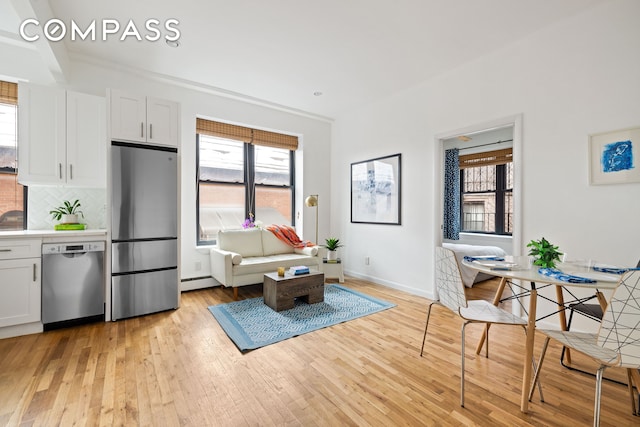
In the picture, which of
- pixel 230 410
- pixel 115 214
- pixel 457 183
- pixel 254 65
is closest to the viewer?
pixel 230 410

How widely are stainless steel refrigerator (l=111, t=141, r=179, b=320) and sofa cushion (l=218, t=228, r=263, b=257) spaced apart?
2.70ft

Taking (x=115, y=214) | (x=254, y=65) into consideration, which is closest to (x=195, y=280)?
(x=115, y=214)

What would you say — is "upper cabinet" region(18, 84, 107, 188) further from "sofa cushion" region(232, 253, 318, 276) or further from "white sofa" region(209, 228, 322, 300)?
"sofa cushion" region(232, 253, 318, 276)

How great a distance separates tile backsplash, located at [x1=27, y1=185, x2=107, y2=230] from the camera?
119 inches

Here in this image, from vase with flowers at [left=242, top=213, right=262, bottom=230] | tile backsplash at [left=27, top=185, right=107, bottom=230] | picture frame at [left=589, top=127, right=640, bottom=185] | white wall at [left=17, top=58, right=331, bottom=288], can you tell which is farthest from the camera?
vase with flowers at [left=242, top=213, right=262, bottom=230]

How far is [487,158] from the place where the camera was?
5.75 m

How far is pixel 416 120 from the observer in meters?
3.95

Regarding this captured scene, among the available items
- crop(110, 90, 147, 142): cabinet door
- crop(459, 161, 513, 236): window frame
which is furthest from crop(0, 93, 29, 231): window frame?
crop(459, 161, 513, 236): window frame

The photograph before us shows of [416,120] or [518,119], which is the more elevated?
[416,120]

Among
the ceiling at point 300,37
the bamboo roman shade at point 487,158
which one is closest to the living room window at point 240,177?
the ceiling at point 300,37

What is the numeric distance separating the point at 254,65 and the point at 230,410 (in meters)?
3.51

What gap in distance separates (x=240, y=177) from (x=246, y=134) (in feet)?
2.36

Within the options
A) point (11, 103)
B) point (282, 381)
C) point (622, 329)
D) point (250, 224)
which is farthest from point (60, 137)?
point (622, 329)

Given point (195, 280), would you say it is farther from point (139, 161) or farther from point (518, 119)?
point (518, 119)
